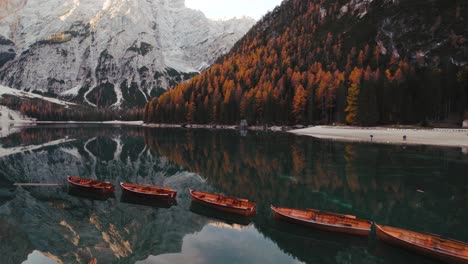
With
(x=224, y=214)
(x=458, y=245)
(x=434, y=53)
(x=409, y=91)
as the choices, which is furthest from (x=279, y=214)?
(x=434, y=53)

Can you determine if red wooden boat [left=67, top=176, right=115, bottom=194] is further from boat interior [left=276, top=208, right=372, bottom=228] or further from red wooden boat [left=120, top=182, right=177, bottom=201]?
boat interior [left=276, top=208, right=372, bottom=228]

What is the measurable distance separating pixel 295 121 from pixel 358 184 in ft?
410

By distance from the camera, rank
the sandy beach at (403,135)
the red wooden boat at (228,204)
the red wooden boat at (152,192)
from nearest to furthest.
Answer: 1. the red wooden boat at (228,204)
2. the red wooden boat at (152,192)
3. the sandy beach at (403,135)

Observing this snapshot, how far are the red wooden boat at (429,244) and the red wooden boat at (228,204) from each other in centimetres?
1146

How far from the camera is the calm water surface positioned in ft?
78.7

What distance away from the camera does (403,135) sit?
335ft

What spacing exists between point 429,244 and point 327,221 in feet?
24.2

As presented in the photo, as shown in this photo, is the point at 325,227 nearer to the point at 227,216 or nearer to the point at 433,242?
the point at 433,242

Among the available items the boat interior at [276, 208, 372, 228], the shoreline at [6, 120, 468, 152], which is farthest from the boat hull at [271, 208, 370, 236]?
the shoreline at [6, 120, 468, 152]

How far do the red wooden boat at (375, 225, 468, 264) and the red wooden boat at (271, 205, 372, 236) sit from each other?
1.32 m

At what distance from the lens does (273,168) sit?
55844mm

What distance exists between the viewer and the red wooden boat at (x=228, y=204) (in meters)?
30.8

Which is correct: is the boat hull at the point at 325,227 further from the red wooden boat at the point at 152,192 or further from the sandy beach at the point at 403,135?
the sandy beach at the point at 403,135

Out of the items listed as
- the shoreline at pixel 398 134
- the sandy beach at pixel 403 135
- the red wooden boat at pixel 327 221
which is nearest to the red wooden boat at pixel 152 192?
the red wooden boat at pixel 327 221
